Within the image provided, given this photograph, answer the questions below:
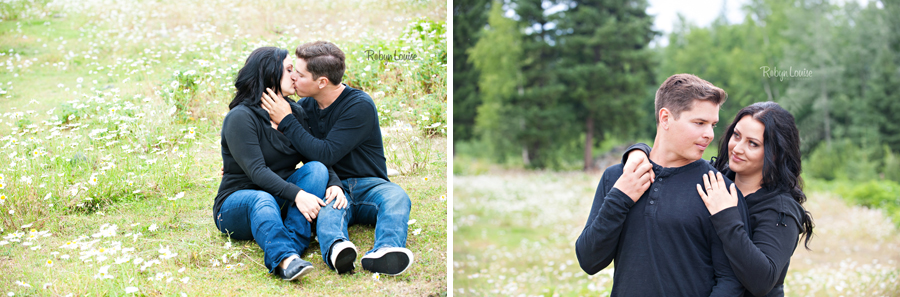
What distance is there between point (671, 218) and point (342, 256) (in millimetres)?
1649

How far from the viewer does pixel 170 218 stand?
3223mm

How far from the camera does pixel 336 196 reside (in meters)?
3.17

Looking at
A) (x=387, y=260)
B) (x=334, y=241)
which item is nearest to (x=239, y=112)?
(x=334, y=241)

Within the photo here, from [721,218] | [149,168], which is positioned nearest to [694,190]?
[721,218]

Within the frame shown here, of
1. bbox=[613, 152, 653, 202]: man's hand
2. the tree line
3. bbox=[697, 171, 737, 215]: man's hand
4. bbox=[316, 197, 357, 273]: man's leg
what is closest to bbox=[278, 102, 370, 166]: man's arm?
bbox=[316, 197, 357, 273]: man's leg

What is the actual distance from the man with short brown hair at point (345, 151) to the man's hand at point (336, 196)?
0.10 ft

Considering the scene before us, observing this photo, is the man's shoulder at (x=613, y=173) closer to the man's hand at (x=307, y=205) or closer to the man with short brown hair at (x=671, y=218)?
the man with short brown hair at (x=671, y=218)

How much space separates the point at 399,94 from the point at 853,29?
1376 cm

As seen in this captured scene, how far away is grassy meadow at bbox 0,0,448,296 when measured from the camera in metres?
2.95

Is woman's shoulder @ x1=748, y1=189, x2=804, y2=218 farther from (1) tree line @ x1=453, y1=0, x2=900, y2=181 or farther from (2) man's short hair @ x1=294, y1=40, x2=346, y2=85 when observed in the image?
(1) tree line @ x1=453, y1=0, x2=900, y2=181

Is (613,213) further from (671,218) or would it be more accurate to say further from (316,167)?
(316,167)

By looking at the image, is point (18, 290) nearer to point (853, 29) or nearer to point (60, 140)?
point (60, 140)

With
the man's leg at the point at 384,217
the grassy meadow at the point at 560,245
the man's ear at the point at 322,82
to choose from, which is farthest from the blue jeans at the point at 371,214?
the grassy meadow at the point at 560,245

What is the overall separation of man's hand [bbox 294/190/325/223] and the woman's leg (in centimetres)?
7
